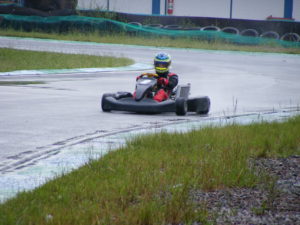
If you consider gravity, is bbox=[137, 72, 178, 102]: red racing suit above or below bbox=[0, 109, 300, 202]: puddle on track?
above

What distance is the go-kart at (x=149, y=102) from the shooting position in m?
10.9

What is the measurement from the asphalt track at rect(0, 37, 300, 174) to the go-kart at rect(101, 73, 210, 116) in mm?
125

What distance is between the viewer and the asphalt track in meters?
8.31

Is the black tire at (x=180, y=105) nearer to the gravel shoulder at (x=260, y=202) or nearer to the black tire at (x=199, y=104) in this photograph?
the black tire at (x=199, y=104)

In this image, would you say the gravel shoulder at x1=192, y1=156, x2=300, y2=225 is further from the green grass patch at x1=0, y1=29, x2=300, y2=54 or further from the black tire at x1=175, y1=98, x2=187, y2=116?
the green grass patch at x1=0, y1=29, x2=300, y2=54

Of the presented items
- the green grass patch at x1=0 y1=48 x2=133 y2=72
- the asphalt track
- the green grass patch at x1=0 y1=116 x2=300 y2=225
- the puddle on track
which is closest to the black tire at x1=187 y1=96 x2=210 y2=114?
the asphalt track

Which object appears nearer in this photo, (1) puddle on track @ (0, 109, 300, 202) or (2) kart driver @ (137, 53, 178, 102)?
(1) puddle on track @ (0, 109, 300, 202)

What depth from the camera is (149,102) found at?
36.2 ft

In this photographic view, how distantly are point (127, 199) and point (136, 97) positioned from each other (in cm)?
602

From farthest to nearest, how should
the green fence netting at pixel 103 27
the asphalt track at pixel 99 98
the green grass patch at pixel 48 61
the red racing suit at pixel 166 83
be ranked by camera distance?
the green fence netting at pixel 103 27 → the green grass patch at pixel 48 61 → the red racing suit at pixel 166 83 → the asphalt track at pixel 99 98

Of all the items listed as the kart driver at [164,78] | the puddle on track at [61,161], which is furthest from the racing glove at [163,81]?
the puddle on track at [61,161]

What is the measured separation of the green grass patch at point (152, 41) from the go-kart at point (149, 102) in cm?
2057

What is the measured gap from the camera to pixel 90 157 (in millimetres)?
6789

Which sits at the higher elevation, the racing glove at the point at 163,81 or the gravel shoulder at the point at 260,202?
the racing glove at the point at 163,81
